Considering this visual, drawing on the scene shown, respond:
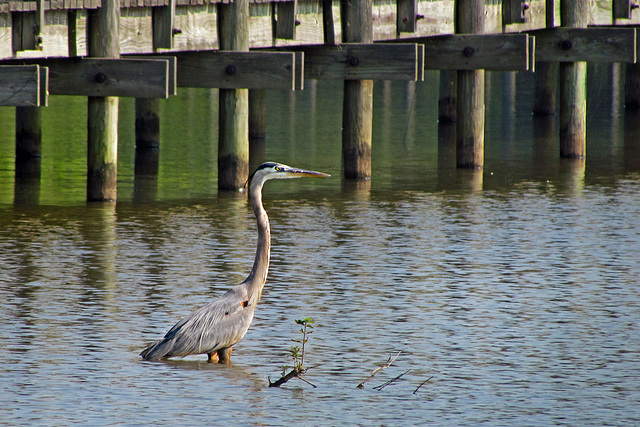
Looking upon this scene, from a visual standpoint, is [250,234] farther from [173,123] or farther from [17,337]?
[173,123]

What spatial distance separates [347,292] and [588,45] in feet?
30.7

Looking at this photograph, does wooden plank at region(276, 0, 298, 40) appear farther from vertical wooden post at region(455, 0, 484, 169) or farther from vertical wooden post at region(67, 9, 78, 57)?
vertical wooden post at region(455, 0, 484, 169)

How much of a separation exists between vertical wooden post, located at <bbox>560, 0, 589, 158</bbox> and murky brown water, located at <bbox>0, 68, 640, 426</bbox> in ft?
1.22

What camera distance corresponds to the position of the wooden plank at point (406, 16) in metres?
16.9

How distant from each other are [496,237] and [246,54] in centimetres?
374

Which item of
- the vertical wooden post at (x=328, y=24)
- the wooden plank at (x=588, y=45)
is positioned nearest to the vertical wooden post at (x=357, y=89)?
the vertical wooden post at (x=328, y=24)

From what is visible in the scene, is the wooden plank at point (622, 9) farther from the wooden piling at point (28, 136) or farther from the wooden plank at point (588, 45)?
the wooden piling at point (28, 136)

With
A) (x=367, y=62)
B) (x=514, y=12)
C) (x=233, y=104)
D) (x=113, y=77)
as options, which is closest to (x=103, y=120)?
(x=113, y=77)

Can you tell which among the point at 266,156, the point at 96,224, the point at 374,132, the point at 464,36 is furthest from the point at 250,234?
the point at 374,132

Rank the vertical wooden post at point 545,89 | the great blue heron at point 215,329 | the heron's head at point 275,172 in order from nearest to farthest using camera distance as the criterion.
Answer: the great blue heron at point 215,329 → the heron's head at point 275,172 → the vertical wooden post at point 545,89

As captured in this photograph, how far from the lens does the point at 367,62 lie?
15.9m

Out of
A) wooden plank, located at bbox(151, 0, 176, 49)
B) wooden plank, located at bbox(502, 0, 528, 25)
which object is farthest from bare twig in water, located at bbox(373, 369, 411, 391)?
wooden plank, located at bbox(502, 0, 528, 25)

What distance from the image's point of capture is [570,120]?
752 inches

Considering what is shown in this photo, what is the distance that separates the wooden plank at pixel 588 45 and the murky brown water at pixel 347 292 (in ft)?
5.03
